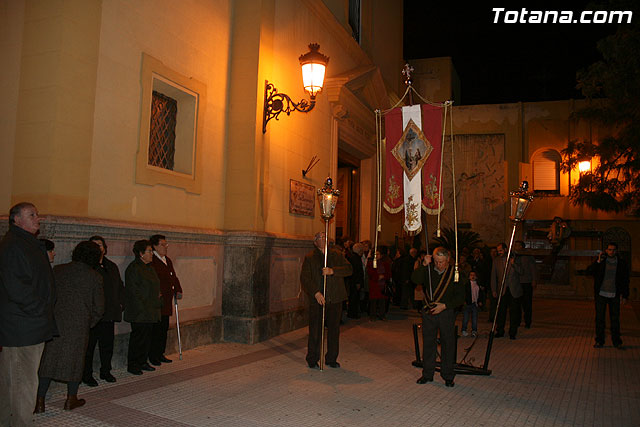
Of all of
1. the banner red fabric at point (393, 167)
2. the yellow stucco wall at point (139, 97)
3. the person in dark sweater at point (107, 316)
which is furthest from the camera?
the banner red fabric at point (393, 167)

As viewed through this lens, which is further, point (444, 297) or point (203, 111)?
point (203, 111)

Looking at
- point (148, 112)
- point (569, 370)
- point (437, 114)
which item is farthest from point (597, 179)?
point (148, 112)

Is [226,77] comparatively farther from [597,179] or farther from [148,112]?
[597,179]

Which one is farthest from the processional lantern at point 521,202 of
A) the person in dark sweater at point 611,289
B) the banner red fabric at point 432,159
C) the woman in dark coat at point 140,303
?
the woman in dark coat at point 140,303

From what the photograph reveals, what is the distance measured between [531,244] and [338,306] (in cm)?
1588

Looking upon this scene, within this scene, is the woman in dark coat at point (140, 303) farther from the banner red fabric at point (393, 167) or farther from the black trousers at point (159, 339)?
the banner red fabric at point (393, 167)

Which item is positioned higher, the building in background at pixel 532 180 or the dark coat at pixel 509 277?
the building in background at pixel 532 180

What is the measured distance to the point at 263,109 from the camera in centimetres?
971

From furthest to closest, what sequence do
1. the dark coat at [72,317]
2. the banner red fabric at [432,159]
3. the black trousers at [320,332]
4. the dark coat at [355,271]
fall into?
1. the dark coat at [355,271]
2. the black trousers at [320,332]
3. the banner red fabric at [432,159]
4. the dark coat at [72,317]

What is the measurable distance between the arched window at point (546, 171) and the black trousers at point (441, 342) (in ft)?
58.5

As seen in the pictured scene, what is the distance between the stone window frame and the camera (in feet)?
24.5

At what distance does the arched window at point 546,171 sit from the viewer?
2255 cm

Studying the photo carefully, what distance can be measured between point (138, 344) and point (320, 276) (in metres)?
A: 2.69

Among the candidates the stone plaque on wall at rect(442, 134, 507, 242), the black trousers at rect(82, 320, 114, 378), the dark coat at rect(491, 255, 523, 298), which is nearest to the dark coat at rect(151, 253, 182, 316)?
the black trousers at rect(82, 320, 114, 378)
